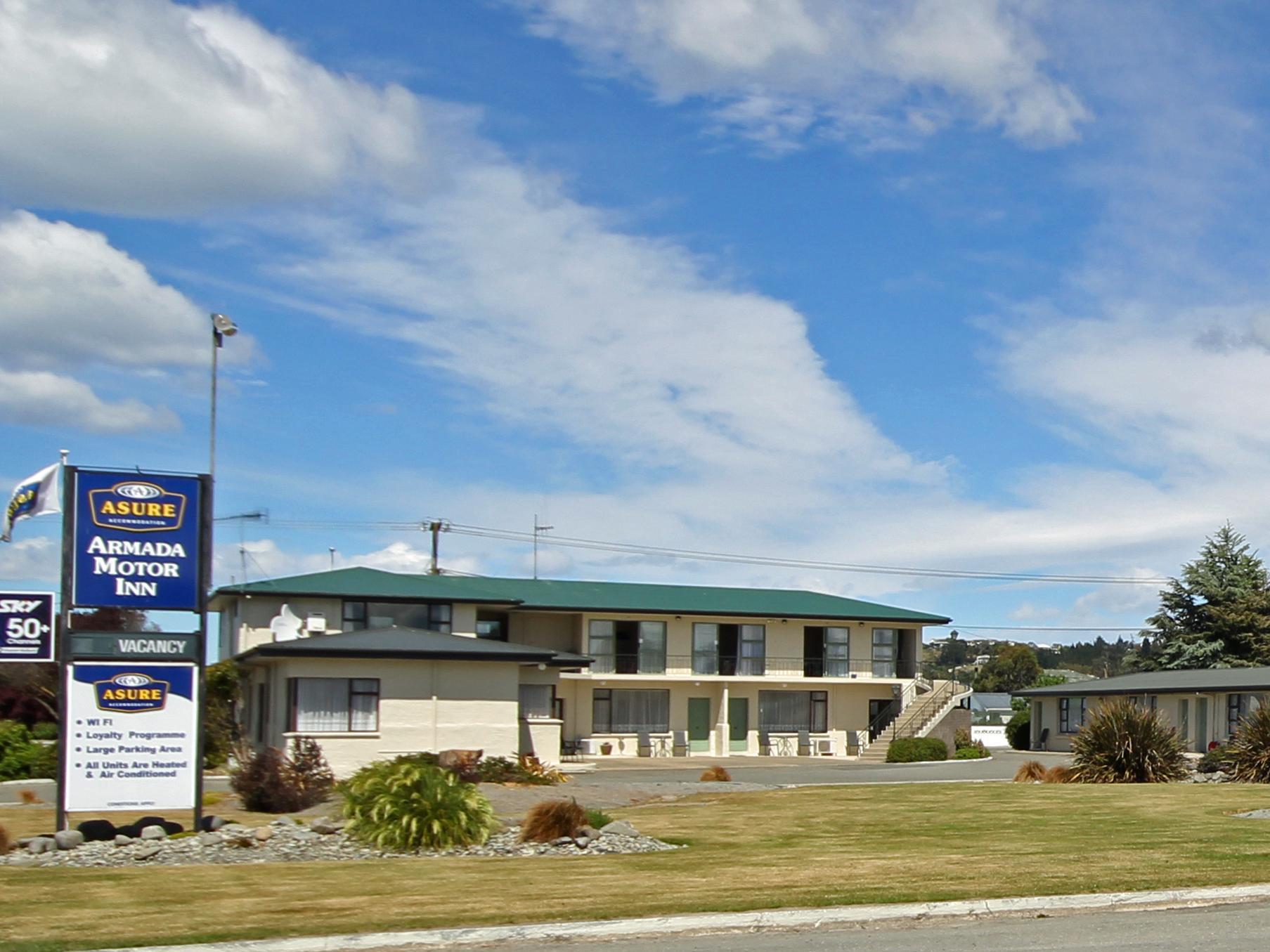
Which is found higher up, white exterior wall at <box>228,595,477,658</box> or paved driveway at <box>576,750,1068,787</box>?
white exterior wall at <box>228,595,477,658</box>

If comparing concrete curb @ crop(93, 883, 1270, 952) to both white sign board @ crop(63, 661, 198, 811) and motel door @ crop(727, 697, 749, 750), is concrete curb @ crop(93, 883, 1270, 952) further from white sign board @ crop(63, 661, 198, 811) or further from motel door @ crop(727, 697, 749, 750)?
motel door @ crop(727, 697, 749, 750)

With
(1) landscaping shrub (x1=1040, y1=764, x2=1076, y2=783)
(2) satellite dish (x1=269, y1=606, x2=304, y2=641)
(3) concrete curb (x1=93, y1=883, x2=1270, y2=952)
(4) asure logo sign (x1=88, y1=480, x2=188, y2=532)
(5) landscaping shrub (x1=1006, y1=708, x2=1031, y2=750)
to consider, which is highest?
(4) asure logo sign (x1=88, y1=480, x2=188, y2=532)

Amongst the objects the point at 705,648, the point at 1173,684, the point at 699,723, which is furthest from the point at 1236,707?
the point at 699,723

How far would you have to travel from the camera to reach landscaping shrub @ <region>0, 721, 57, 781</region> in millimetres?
35750

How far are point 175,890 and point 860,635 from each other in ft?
152

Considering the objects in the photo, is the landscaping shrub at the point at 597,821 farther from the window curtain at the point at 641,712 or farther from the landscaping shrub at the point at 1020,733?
the landscaping shrub at the point at 1020,733

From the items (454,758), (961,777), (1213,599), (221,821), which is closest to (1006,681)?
(1213,599)

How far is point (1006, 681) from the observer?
14112 centimetres

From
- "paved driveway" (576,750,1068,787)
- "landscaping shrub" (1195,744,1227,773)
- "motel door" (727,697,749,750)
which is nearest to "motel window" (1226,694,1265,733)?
Result: "paved driveway" (576,750,1068,787)

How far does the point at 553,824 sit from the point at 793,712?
132ft

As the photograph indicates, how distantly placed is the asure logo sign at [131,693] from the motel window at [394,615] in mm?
27249

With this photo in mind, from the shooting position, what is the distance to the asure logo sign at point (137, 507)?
65.4ft

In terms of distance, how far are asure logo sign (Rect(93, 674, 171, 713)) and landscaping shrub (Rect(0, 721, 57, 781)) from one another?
1738cm

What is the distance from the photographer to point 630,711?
55.3 metres
